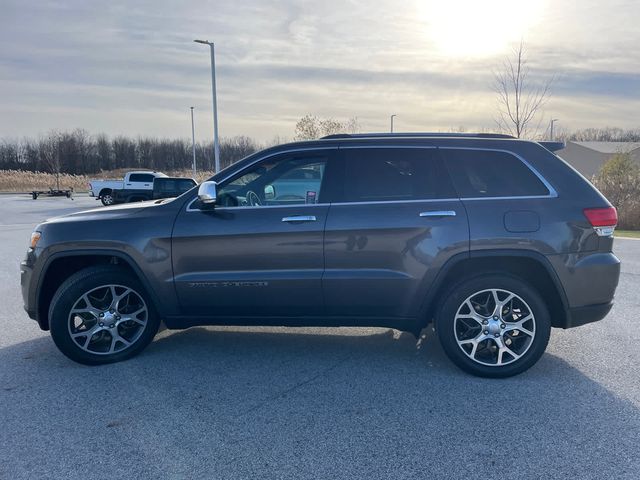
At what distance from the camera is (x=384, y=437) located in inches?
124

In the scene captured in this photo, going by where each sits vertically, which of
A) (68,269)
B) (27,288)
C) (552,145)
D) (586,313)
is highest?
(552,145)

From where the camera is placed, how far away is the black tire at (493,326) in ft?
13.2

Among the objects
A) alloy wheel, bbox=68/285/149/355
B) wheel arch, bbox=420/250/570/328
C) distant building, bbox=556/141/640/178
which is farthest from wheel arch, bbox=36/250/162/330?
distant building, bbox=556/141/640/178

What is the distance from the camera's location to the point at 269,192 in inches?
169

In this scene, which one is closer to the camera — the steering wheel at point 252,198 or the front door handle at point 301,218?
the front door handle at point 301,218

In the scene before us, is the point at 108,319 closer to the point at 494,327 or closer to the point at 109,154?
the point at 494,327

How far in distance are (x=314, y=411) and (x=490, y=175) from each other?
2.36 m

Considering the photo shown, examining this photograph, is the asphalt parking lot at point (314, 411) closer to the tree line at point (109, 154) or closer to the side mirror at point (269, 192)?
the side mirror at point (269, 192)

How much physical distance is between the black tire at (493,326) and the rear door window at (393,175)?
81cm

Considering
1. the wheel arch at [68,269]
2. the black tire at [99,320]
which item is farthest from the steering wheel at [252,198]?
the black tire at [99,320]

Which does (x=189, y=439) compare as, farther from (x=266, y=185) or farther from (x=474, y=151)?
(x=474, y=151)

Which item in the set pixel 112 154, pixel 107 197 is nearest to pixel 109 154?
pixel 112 154

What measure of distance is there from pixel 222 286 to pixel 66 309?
4.48 feet

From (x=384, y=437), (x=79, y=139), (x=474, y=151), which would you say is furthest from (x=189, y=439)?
(x=79, y=139)
